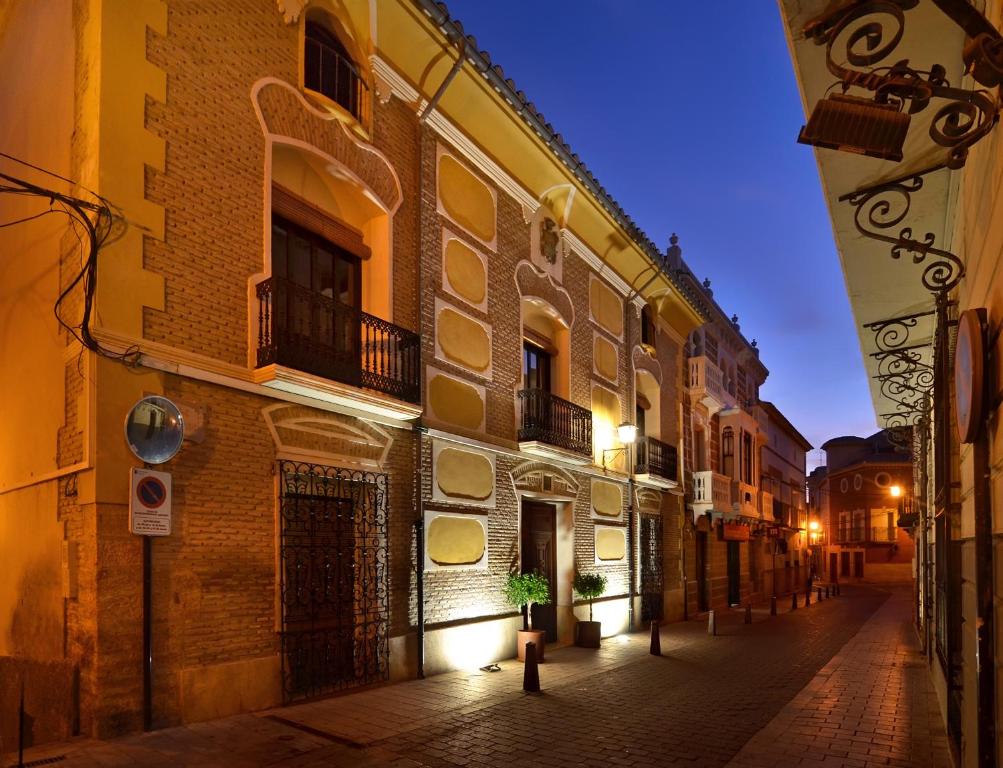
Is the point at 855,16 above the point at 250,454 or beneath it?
above

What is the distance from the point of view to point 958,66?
4914mm

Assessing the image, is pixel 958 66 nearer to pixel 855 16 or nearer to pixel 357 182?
pixel 855 16

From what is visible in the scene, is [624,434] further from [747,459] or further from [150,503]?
[747,459]

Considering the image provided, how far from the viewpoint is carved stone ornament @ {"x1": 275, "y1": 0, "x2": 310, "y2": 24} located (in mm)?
10047

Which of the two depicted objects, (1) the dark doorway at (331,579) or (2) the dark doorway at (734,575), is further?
(2) the dark doorway at (734,575)

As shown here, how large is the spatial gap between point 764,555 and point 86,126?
3223cm

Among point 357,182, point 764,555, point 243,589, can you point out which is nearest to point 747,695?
point 243,589

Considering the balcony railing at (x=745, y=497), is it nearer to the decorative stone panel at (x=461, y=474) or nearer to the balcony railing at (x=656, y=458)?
the balcony railing at (x=656, y=458)

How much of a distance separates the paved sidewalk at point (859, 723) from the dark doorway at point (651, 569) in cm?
650

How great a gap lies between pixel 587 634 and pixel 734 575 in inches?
596

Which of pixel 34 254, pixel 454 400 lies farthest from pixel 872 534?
pixel 34 254

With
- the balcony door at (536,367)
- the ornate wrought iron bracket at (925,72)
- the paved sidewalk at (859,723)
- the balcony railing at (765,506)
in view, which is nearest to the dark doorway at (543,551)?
the balcony door at (536,367)

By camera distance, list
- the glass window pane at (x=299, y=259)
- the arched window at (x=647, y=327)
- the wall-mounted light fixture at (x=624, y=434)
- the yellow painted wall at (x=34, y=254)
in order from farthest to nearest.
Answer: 1. the arched window at (x=647, y=327)
2. the wall-mounted light fixture at (x=624, y=434)
3. the glass window pane at (x=299, y=259)
4. the yellow painted wall at (x=34, y=254)

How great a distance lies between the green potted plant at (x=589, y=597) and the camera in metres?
15.4
